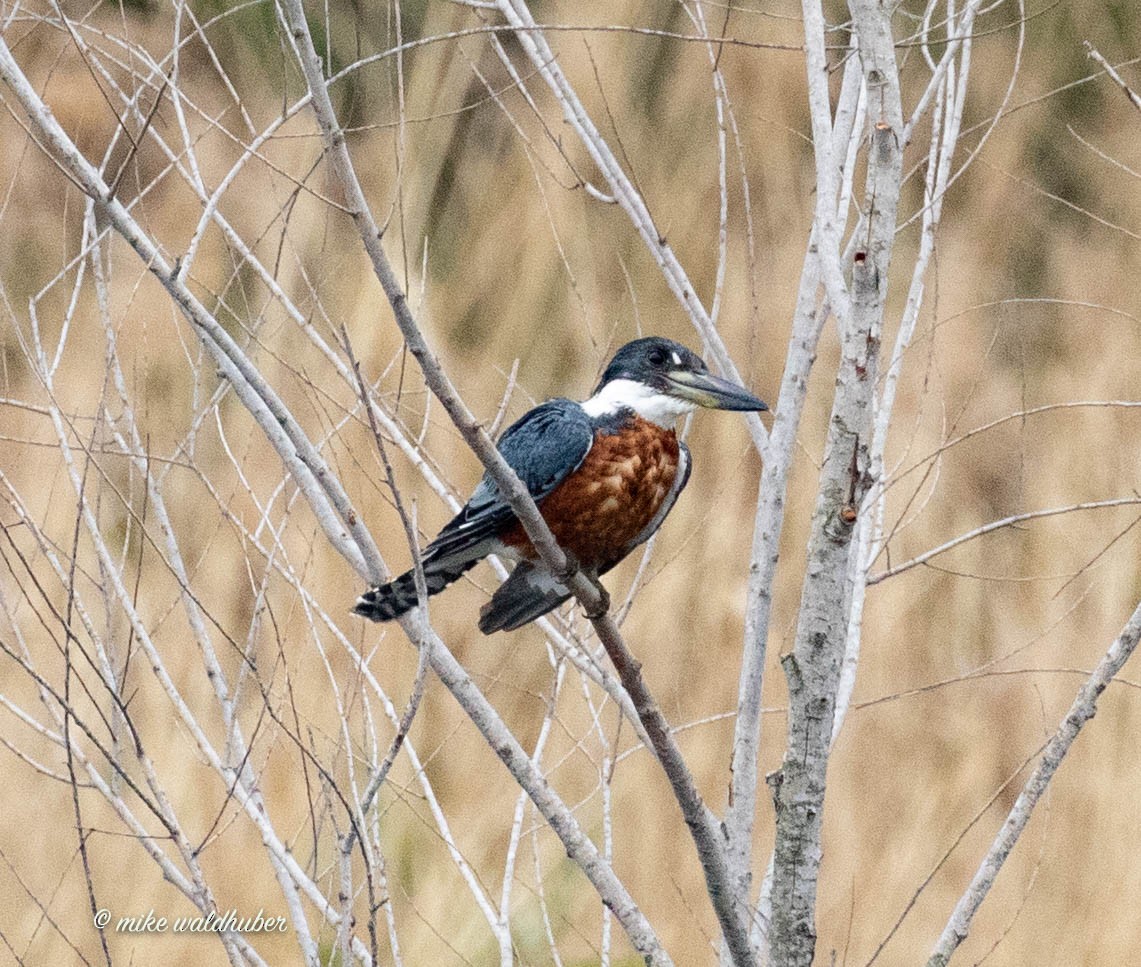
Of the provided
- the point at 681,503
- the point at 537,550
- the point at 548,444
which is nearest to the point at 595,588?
the point at 537,550

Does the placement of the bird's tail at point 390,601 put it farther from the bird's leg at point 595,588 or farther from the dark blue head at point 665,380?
the dark blue head at point 665,380

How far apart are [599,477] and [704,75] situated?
137 inches

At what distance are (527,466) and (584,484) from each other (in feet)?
0.41

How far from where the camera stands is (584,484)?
2979 mm

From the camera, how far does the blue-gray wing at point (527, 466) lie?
282 cm

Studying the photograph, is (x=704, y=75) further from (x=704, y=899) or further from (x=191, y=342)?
(x=704, y=899)

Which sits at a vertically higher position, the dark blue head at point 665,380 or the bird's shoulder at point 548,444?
the dark blue head at point 665,380

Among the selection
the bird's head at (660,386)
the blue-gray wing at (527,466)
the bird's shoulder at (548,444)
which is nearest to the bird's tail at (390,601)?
the blue-gray wing at (527,466)

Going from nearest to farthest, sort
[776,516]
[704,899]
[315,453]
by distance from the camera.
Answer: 1. [315,453]
2. [776,516]
3. [704,899]

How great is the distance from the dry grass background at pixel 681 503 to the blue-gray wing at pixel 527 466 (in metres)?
1.47

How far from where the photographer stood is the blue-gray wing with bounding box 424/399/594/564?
9.26ft

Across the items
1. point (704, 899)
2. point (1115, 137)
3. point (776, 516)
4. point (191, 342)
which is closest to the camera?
point (776, 516)

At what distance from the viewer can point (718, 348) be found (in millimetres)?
2902

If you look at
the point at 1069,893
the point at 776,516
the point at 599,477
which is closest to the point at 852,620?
the point at 776,516
